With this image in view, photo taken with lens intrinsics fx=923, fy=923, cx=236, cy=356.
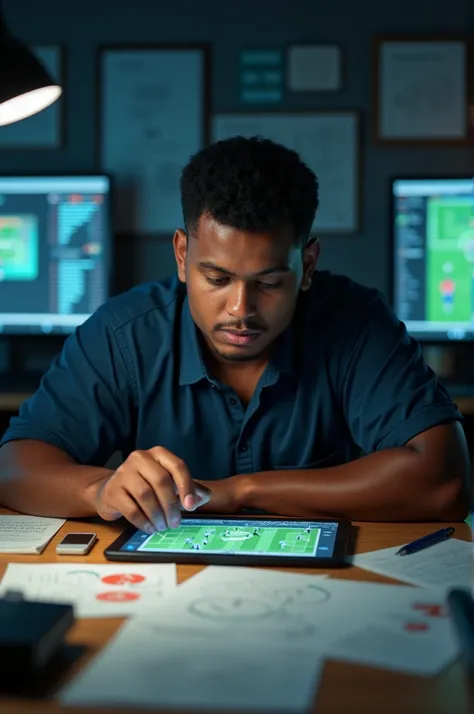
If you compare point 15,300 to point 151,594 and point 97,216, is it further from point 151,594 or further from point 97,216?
point 151,594

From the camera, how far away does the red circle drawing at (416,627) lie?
86 centimetres

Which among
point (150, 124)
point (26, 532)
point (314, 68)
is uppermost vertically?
point (314, 68)

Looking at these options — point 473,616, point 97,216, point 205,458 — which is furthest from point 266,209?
point 97,216

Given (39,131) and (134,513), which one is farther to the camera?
(39,131)

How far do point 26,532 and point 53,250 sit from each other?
159 centimetres

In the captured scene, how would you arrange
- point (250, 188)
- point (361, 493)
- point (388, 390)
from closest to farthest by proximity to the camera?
point (361, 493) → point (250, 188) → point (388, 390)

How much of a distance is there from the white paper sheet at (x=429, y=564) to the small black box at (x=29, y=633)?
0.40 m

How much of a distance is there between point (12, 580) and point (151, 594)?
0.17 m

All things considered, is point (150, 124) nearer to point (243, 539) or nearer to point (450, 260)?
point (450, 260)

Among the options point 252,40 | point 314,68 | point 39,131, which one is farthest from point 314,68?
point 39,131

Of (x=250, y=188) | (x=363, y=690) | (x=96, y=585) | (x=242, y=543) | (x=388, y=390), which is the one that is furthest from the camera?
(x=388, y=390)

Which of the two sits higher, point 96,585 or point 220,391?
point 220,391

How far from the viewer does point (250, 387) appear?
1.63 m

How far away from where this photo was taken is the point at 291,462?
1629mm
